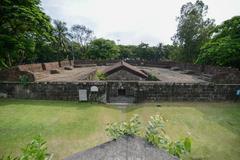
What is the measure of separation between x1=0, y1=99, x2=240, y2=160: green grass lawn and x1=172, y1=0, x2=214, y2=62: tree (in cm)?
1951

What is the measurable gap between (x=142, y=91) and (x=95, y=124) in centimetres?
404

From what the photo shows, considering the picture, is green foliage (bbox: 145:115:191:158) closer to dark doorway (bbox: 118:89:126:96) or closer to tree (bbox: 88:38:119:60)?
dark doorway (bbox: 118:89:126:96)

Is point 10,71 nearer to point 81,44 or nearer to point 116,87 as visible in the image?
point 116,87

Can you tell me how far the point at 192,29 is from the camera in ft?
90.4

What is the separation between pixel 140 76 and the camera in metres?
16.1

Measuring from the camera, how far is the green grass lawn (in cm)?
604

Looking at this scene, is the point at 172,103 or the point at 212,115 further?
the point at 172,103

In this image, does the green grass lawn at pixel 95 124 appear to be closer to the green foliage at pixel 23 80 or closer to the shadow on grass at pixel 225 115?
the shadow on grass at pixel 225 115

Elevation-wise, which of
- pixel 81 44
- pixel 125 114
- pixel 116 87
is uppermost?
pixel 81 44

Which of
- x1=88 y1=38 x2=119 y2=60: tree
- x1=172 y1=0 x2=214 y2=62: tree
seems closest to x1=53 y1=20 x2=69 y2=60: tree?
x1=88 y1=38 x2=119 y2=60: tree

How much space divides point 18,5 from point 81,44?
1710 inches

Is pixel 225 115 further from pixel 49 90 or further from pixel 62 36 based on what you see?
pixel 62 36

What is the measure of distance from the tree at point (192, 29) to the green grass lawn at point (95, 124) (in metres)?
19.5

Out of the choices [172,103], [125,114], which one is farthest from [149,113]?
[172,103]
